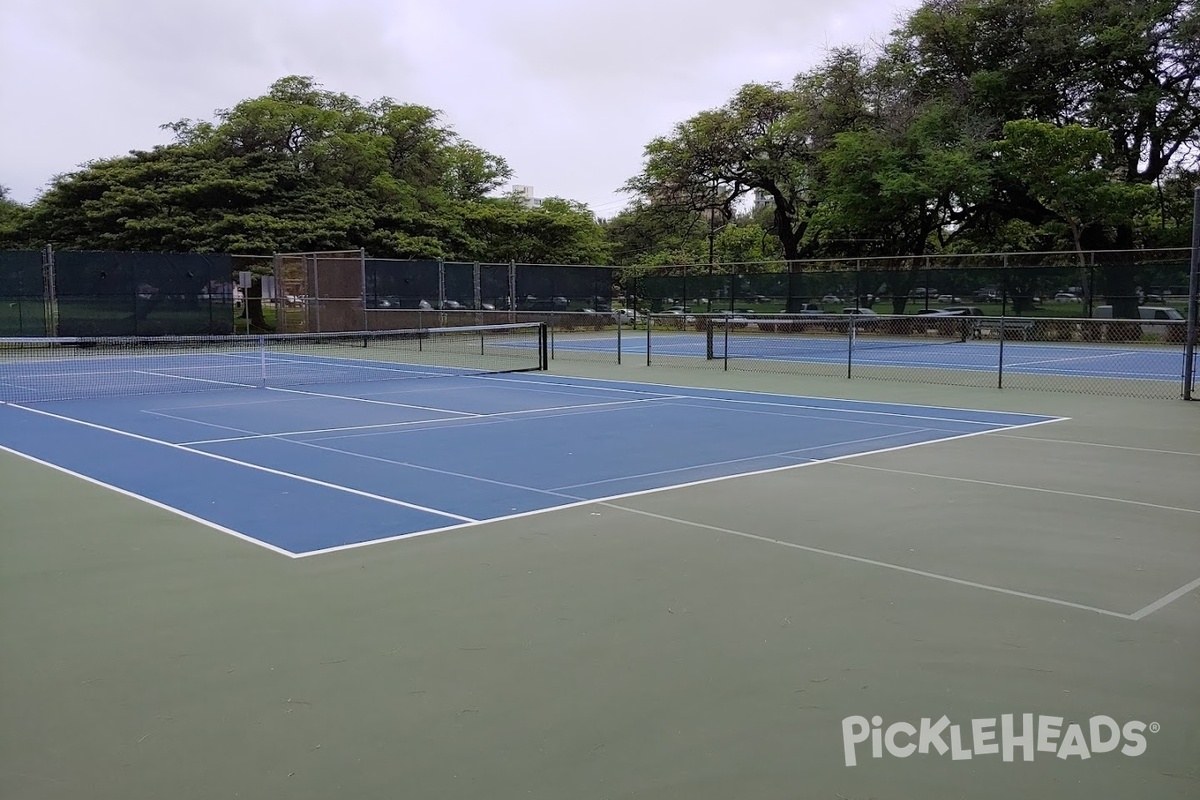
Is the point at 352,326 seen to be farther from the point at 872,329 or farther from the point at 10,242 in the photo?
the point at 10,242

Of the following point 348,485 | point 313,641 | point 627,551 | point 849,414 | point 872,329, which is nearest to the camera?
point 313,641

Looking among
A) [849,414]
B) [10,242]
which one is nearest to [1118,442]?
[849,414]

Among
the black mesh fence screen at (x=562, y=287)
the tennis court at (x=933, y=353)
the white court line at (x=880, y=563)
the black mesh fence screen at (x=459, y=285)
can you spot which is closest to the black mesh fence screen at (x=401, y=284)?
the black mesh fence screen at (x=459, y=285)

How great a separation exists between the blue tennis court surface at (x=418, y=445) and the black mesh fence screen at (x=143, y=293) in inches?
543

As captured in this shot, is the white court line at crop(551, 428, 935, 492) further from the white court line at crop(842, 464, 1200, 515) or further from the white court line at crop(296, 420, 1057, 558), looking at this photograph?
the white court line at crop(842, 464, 1200, 515)

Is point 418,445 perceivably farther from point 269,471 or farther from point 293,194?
point 293,194

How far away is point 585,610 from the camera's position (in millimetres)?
4973

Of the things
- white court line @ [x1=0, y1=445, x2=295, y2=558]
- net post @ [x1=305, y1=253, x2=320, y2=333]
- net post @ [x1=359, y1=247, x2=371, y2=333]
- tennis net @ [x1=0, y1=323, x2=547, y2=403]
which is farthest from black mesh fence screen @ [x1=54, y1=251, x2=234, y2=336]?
white court line @ [x1=0, y1=445, x2=295, y2=558]

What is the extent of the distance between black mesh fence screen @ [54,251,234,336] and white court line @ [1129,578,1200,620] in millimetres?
27484

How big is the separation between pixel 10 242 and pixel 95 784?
44254mm

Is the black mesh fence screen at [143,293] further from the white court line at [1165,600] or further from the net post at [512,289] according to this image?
the white court line at [1165,600]

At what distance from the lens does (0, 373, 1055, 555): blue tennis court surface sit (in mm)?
7305

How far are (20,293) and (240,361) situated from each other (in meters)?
7.91

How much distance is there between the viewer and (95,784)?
320 centimetres
